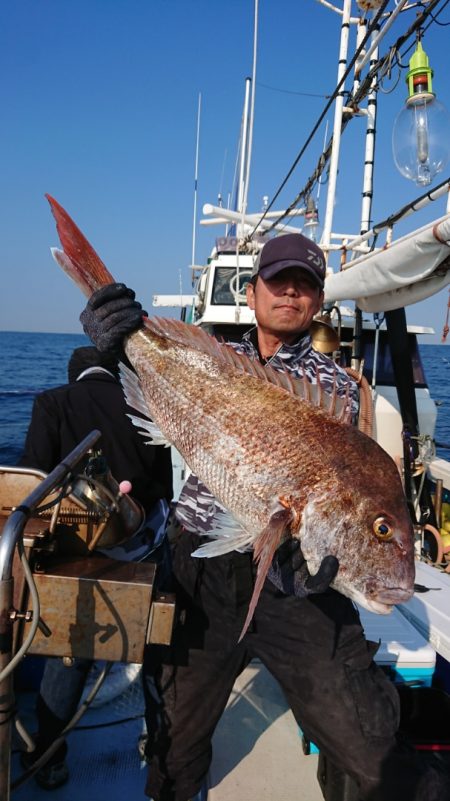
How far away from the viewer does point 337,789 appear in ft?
8.63

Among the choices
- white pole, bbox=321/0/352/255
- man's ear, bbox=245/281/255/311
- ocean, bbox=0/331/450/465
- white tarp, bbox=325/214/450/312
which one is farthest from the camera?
ocean, bbox=0/331/450/465

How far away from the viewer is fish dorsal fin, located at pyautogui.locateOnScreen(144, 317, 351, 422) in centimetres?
237

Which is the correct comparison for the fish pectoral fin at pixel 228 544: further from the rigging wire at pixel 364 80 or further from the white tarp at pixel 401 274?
the rigging wire at pixel 364 80

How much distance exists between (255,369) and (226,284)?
8.78 metres

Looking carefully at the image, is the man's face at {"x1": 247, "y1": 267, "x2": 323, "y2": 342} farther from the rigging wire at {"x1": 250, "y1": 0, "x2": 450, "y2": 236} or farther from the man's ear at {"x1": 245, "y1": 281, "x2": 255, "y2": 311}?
the rigging wire at {"x1": 250, "y1": 0, "x2": 450, "y2": 236}

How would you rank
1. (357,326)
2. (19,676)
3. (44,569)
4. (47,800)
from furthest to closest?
1. (357,326)
2. (19,676)
3. (47,800)
4. (44,569)

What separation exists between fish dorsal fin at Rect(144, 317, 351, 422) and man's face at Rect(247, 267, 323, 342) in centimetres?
35

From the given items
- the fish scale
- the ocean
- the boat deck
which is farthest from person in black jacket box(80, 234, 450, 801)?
the ocean

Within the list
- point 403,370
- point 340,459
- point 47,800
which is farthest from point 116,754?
point 403,370

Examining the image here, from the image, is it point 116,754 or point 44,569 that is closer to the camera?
point 44,569

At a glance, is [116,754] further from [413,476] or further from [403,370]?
[403,370]

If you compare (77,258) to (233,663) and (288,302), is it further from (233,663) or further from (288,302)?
(233,663)

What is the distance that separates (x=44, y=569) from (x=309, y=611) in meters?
1.35

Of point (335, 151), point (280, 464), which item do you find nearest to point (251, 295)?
point (280, 464)
